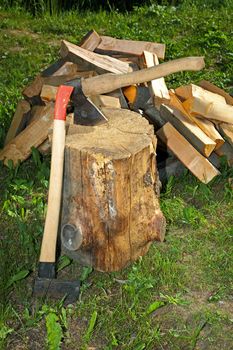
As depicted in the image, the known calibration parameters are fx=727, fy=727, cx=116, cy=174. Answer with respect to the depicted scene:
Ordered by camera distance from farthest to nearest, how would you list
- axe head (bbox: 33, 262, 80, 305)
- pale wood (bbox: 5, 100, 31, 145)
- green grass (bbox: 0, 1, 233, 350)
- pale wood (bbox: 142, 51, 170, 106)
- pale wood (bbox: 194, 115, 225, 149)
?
pale wood (bbox: 5, 100, 31, 145) < pale wood (bbox: 142, 51, 170, 106) < pale wood (bbox: 194, 115, 225, 149) < axe head (bbox: 33, 262, 80, 305) < green grass (bbox: 0, 1, 233, 350)

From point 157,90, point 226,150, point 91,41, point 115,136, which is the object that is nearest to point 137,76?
point 115,136

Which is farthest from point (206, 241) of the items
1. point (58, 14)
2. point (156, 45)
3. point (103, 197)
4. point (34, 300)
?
point (58, 14)

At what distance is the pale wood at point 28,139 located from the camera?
586cm

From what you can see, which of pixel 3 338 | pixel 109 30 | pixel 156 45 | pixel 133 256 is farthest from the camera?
pixel 109 30

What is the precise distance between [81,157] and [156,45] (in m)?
2.71

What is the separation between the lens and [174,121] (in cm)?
587

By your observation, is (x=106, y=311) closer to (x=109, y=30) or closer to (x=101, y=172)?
(x=101, y=172)

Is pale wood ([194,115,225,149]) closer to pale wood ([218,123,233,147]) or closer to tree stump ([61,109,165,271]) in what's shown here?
pale wood ([218,123,233,147])

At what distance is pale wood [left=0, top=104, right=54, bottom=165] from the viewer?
586 cm

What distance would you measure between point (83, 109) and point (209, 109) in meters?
1.32

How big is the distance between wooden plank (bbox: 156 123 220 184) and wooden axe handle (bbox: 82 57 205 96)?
98 centimetres

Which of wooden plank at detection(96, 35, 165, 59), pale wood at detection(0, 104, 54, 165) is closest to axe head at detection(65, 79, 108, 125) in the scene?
pale wood at detection(0, 104, 54, 165)

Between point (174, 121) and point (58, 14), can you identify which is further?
point (58, 14)

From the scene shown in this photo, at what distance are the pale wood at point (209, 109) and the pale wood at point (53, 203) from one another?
1.66 m
